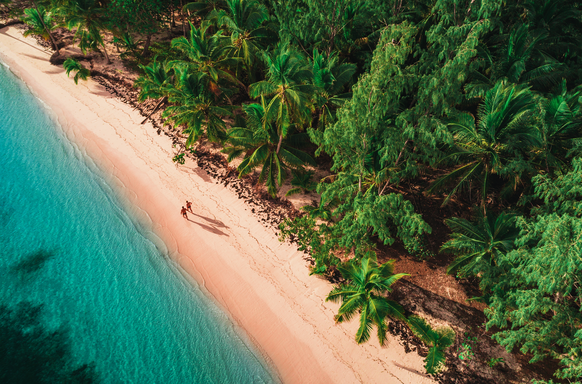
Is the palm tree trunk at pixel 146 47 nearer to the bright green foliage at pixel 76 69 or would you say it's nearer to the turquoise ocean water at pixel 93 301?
the bright green foliage at pixel 76 69

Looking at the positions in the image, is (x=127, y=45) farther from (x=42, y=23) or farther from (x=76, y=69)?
(x=42, y=23)

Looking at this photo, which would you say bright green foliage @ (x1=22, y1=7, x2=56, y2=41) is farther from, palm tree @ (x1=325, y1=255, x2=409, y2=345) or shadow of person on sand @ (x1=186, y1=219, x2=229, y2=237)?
palm tree @ (x1=325, y1=255, x2=409, y2=345)

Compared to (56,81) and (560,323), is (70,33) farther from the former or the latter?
(560,323)

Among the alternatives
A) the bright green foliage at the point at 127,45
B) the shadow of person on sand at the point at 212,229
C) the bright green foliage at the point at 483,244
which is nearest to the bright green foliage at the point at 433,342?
the bright green foliage at the point at 483,244

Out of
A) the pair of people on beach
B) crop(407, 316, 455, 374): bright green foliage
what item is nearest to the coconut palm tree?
the pair of people on beach

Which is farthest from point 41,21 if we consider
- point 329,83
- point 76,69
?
point 329,83

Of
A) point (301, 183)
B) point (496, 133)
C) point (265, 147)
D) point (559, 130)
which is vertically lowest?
point (301, 183)
